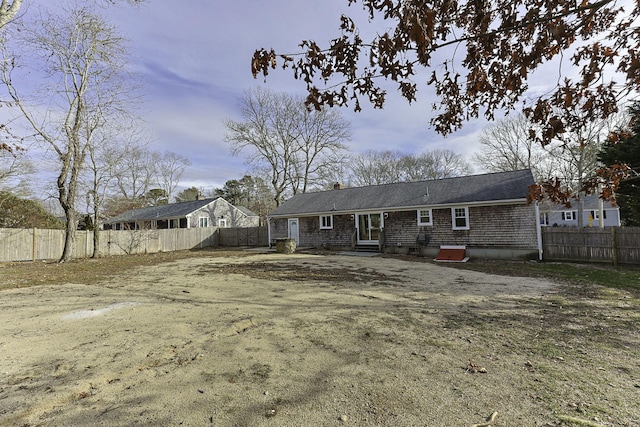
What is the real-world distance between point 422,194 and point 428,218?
1.68 m

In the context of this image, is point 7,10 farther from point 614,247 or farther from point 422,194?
point 614,247

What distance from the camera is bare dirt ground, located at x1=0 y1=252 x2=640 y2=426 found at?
254cm

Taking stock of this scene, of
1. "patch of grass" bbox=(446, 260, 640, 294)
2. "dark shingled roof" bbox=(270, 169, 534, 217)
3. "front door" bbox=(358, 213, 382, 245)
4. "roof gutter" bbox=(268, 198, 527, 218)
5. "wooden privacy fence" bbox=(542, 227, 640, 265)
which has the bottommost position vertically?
"patch of grass" bbox=(446, 260, 640, 294)

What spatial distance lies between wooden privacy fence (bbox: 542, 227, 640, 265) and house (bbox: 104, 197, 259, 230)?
26261 mm

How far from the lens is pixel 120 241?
19734 mm

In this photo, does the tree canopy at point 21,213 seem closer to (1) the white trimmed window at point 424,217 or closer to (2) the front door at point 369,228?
(2) the front door at point 369,228

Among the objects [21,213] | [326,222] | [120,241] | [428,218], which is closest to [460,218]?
[428,218]

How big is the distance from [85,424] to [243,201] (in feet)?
150

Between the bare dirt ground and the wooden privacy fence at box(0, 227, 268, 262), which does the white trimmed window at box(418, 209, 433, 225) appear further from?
the wooden privacy fence at box(0, 227, 268, 262)

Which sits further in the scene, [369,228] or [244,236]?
[244,236]

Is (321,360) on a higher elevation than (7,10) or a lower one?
lower

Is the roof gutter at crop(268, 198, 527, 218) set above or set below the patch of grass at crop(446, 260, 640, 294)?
above

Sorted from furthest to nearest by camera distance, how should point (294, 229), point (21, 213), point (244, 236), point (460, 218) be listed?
point (244, 236)
point (294, 229)
point (21, 213)
point (460, 218)

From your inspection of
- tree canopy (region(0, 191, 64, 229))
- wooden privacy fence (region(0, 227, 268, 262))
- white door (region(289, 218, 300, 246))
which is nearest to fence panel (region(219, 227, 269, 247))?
wooden privacy fence (region(0, 227, 268, 262))
